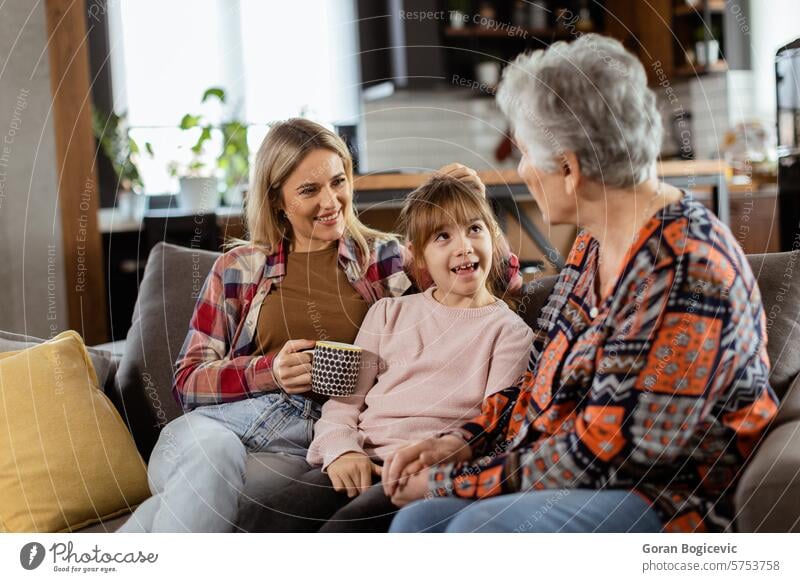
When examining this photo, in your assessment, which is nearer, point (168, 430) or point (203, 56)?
point (168, 430)

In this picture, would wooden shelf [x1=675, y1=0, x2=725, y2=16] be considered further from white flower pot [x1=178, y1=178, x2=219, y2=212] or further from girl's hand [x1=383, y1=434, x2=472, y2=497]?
girl's hand [x1=383, y1=434, x2=472, y2=497]

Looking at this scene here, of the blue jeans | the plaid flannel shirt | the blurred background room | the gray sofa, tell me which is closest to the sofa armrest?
the gray sofa

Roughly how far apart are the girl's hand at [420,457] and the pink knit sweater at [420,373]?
0.12 feet

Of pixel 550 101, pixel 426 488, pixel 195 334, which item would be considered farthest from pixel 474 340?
pixel 195 334

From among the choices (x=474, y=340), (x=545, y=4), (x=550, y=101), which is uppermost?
(x=545, y=4)

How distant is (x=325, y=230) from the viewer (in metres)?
1.47

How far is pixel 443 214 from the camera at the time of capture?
1.37m

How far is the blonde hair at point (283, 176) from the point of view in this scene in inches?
56.4

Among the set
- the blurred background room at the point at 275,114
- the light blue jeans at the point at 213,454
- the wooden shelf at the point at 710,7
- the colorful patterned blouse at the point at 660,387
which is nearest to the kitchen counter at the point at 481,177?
the blurred background room at the point at 275,114

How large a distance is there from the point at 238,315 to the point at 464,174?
1.45ft

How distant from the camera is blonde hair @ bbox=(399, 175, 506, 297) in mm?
1363

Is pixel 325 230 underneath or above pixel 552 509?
above

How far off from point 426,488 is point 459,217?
0.39 m
